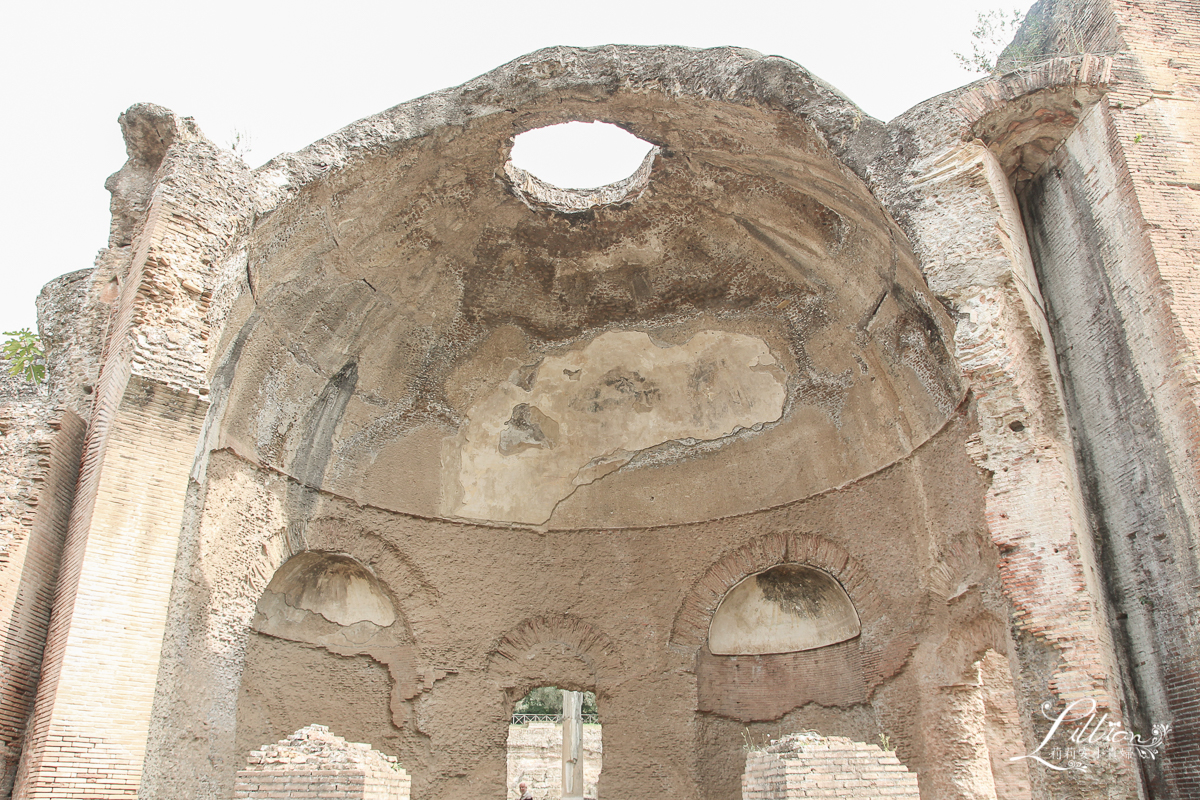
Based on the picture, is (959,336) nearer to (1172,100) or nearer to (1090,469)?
(1090,469)

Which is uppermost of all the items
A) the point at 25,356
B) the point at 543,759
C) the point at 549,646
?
the point at 25,356

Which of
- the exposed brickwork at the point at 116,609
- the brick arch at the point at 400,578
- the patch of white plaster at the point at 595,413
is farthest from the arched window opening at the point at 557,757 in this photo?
the exposed brickwork at the point at 116,609

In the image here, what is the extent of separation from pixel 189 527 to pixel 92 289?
7.19 ft

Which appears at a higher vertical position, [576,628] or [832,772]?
[576,628]

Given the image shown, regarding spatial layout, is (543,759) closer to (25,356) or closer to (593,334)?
(593,334)

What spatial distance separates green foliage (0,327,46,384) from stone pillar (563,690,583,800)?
10290 millimetres

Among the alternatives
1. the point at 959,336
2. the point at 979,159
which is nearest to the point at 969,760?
the point at 959,336

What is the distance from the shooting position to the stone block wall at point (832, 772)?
18.4 feet

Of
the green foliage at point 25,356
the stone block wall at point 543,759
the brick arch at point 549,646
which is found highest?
the green foliage at point 25,356

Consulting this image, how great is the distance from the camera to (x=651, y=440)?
1072 centimetres

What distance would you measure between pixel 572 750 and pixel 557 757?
640 millimetres

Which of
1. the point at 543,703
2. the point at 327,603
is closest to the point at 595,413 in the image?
the point at 327,603

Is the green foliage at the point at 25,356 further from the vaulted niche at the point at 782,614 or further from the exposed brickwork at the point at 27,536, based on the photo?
the vaulted niche at the point at 782,614

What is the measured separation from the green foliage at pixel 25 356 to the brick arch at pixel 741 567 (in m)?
6.48
